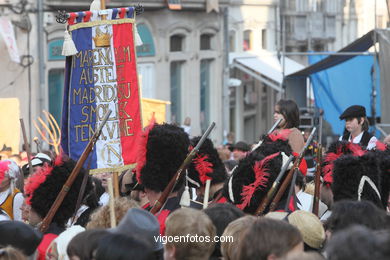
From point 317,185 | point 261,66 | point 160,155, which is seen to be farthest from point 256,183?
point 261,66

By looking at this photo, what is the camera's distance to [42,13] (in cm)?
2039

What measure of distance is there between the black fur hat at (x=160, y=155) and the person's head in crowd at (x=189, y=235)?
5.08ft

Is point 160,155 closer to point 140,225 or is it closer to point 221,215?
point 221,215

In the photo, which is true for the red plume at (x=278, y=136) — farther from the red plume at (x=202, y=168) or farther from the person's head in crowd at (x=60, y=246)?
the person's head in crowd at (x=60, y=246)

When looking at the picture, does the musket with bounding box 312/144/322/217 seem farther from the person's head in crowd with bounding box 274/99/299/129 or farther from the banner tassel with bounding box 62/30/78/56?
the banner tassel with bounding box 62/30/78/56

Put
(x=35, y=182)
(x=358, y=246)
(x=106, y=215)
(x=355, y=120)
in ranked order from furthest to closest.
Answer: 1. (x=355, y=120)
2. (x=35, y=182)
3. (x=106, y=215)
4. (x=358, y=246)

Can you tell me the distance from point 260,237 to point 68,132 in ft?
12.3

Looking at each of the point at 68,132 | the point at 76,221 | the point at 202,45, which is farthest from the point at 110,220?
the point at 202,45

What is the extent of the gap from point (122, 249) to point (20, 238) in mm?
1001

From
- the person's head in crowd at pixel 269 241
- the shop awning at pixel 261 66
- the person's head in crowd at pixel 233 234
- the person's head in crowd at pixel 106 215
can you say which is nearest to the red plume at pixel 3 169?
the person's head in crowd at pixel 106 215

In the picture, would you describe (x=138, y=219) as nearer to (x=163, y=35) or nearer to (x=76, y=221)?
(x=76, y=221)

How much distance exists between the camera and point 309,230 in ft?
17.1

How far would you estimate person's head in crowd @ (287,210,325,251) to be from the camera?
5.20 m

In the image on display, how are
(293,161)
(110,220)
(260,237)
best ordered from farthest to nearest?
(293,161) < (110,220) < (260,237)
